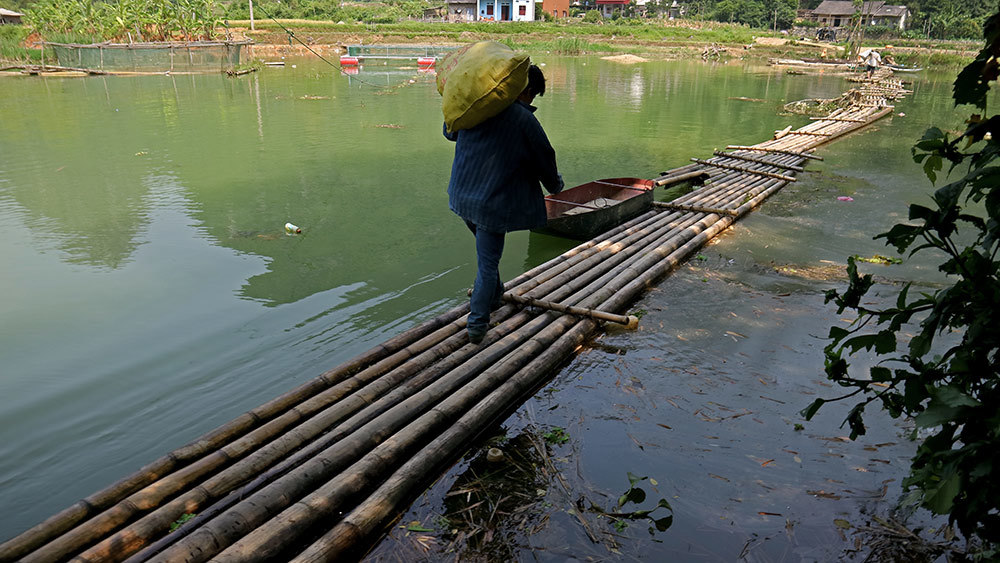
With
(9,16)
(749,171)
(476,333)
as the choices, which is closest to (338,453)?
(476,333)

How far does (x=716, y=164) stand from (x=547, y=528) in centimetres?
893

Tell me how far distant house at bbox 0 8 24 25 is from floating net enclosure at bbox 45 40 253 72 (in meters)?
15.7

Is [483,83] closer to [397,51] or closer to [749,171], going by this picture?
[749,171]

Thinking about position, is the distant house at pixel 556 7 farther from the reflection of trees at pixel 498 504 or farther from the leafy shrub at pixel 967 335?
the leafy shrub at pixel 967 335

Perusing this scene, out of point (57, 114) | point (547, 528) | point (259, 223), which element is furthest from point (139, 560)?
point (57, 114)

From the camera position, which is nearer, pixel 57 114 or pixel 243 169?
pixel 243 169

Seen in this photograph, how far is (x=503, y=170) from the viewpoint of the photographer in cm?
358

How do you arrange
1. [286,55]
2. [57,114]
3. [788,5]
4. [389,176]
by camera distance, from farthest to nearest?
[788,5] < [286,55] < [57,114] < [389,176]

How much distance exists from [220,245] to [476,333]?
4.36 m

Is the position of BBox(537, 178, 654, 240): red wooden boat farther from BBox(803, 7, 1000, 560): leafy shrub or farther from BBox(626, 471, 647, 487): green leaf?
BBox(803, 7, 1000, 560): leafy shrub

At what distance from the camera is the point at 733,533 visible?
105 inches

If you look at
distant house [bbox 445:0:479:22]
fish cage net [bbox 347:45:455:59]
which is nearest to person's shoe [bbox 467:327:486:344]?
fish cage net [bbox 347:45:455:59]

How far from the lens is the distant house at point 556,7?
60219 millimetres

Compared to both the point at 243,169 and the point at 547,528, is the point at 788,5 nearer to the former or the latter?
the point at 243,169
